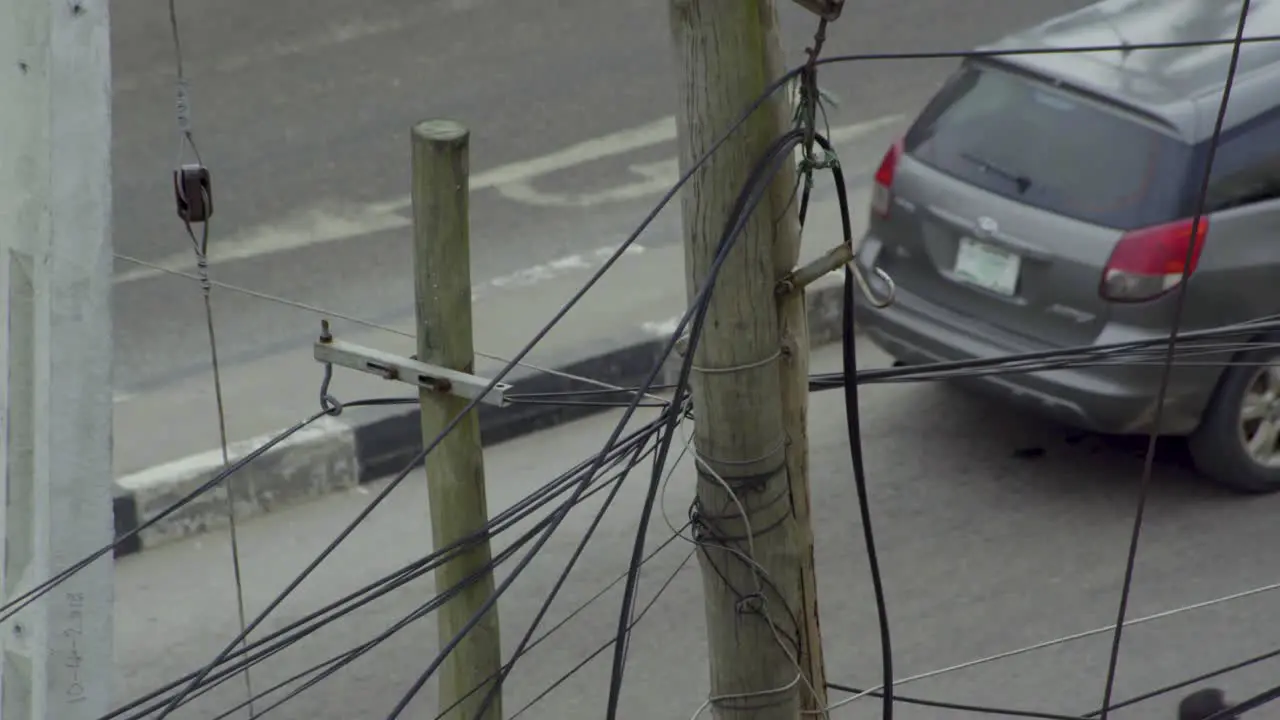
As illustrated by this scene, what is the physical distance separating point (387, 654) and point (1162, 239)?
3.01m

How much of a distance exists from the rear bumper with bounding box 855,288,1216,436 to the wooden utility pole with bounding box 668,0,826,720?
3.17 meters

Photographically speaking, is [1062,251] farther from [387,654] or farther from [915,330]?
[387,654]

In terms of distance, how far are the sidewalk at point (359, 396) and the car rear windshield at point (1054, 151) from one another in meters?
1.37

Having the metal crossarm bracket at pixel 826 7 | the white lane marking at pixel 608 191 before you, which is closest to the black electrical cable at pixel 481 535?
the metal crossarm bracket at pixel 826 7

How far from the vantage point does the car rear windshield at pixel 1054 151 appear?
6648 millimetres

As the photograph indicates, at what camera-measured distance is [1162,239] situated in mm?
6559

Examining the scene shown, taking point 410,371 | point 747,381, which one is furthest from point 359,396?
point 747,381

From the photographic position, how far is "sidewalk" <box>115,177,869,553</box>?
6.98 m

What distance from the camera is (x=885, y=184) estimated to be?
731cm

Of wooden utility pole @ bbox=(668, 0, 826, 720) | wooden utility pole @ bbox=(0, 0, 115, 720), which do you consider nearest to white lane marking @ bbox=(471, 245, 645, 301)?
wooden utility pole @ bbox=(0, 0, 115, 720)

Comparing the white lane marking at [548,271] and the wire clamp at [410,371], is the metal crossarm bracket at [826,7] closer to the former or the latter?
the wire clamp at [410,371]

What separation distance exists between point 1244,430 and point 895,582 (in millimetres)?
1492

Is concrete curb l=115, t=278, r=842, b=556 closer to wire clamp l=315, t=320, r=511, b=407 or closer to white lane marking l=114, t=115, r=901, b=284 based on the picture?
white lane marking l=114, t=115, r=901, b=284

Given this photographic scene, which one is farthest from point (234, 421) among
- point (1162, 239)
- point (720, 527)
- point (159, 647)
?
point (720, 527)
